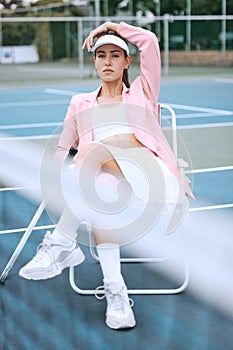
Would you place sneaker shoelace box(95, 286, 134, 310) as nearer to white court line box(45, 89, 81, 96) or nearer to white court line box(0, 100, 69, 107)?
white court line box(0, 100, 69, 107)

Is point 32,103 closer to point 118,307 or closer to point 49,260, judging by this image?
point 49,260

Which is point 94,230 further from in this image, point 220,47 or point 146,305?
point 220,47

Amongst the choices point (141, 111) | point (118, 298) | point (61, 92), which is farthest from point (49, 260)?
point (61, 92)

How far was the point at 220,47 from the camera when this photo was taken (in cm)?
2627

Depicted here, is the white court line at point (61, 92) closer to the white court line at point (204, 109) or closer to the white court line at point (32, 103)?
the white court line at point (32, 103)

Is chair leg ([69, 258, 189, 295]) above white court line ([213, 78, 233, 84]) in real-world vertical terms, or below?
above

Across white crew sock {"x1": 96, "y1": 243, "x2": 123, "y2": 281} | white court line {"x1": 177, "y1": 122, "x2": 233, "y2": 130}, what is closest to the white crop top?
white crew sock {"x1": 96, "y1": 243, "x2": 123, "y2": 281}

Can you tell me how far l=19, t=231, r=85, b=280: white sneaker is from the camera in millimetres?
3908

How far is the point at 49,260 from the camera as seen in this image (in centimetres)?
394

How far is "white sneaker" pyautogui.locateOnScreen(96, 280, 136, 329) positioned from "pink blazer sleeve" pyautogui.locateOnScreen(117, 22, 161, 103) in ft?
3.41

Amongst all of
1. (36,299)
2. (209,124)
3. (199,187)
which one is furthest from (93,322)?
(209,124)

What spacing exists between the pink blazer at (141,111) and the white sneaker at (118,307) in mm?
630

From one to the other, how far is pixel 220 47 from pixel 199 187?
20.7 meters

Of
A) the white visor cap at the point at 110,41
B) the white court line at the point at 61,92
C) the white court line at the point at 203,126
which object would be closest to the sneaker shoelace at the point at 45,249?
the white visor cap at the point at 110,41
